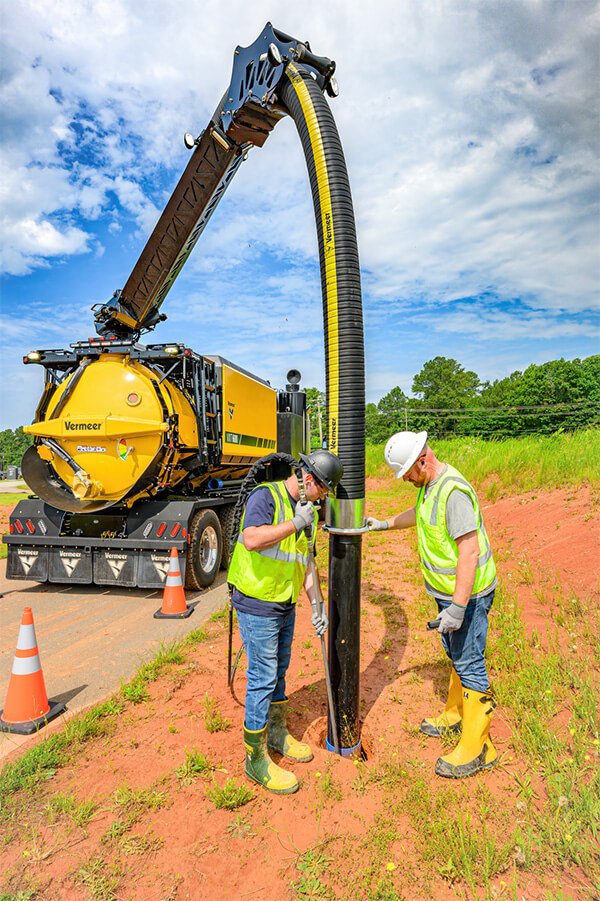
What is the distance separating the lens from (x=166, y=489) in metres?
7.36

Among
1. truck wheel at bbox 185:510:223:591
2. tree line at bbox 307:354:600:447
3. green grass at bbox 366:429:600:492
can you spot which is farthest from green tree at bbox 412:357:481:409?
truck wheel at bbox 185:510:223:591

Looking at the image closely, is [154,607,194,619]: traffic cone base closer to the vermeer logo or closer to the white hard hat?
the vermeer logo

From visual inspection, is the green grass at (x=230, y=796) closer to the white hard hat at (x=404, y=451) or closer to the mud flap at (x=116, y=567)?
the white hard hat at (x=404, y=451)

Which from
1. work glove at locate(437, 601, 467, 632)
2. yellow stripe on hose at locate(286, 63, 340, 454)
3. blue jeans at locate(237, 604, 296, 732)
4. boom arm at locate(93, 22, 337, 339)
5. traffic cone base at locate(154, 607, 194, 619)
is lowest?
traffic cone base at locate(154, 607, 194, 619)

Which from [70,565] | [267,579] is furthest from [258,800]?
[70,565]

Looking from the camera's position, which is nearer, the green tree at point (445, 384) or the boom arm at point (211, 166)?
the boom arm at point (211, 166)

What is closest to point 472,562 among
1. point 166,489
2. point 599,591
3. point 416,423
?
point 599,591

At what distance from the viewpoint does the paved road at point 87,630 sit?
4141 millimetres

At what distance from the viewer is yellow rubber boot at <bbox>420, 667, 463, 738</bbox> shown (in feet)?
10.9

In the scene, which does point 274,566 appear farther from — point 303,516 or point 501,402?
point 501,402

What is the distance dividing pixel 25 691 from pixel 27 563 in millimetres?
3821

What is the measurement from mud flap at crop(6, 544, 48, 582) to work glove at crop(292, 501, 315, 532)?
5400 millimetres

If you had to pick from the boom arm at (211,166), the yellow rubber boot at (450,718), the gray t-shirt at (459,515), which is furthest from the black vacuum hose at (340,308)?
the yellow rubber boot at (450,718)

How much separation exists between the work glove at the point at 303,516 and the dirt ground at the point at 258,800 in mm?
1428
